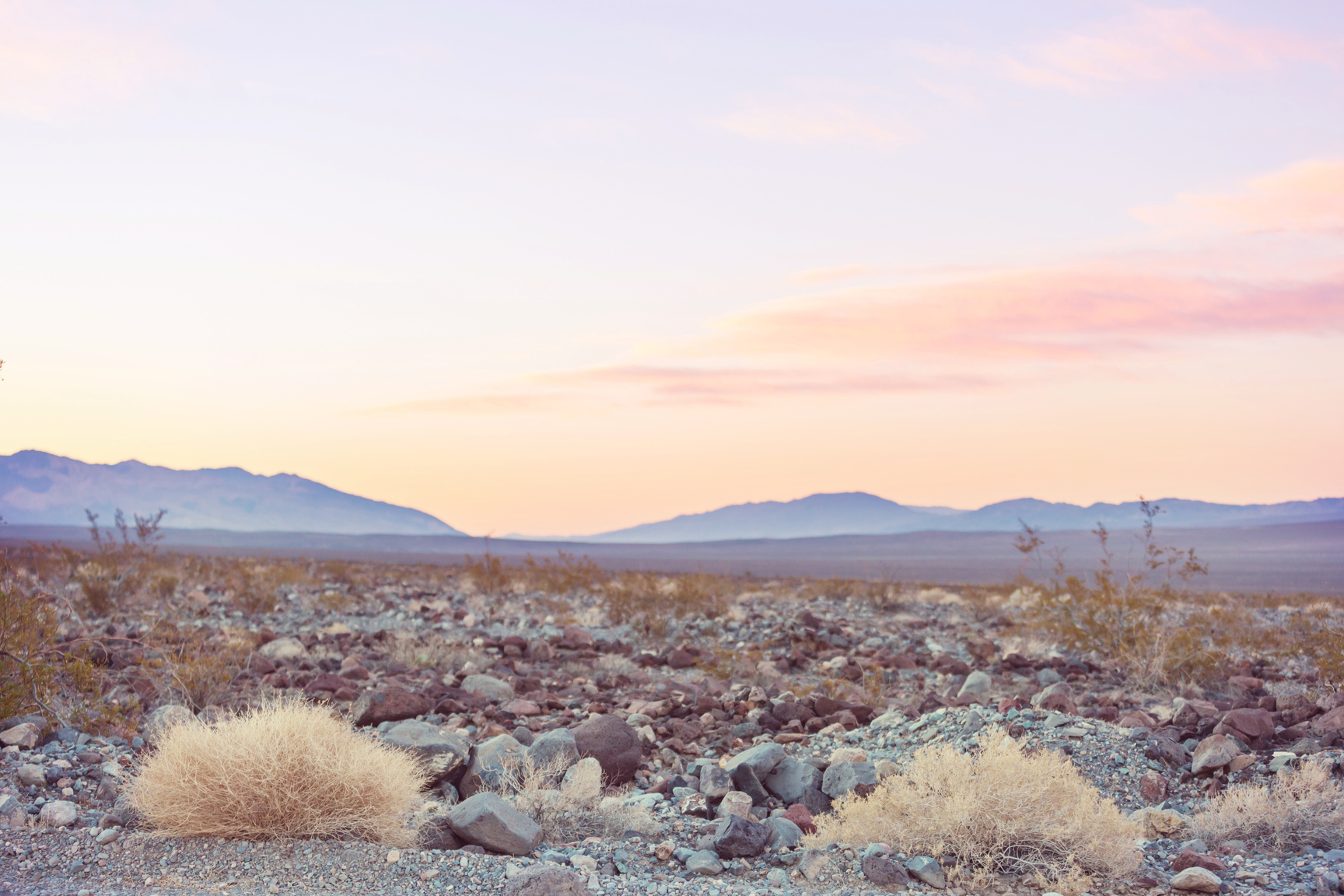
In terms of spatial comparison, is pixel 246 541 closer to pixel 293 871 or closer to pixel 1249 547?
pixel 1249 547

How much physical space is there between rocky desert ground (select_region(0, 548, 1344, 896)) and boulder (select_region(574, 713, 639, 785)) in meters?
0.03

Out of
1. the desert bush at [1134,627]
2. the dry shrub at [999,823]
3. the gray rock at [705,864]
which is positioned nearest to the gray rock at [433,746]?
the gray rock at [705,864]

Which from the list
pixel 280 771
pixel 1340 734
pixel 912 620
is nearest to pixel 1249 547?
pixel 912 620

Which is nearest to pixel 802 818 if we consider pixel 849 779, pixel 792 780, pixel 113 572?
pixel 849 779

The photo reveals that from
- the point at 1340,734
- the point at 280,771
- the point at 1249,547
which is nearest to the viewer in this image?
the point at 280,771

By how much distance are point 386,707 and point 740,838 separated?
481cm

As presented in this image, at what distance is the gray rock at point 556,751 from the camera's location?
7742 mm

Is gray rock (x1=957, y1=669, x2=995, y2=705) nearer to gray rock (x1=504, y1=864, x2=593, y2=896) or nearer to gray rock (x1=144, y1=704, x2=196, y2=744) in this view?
gray rock (x1=504, y1=864, x2=593, y2=896)

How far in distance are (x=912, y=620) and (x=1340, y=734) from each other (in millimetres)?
13838

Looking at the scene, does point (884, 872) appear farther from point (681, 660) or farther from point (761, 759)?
point (681, 660)

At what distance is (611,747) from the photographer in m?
8.39

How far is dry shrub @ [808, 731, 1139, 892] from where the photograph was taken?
5.90 meters

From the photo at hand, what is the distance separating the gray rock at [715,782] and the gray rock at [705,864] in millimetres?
1168

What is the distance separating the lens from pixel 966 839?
6.04 m
